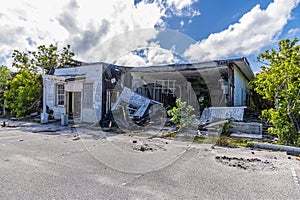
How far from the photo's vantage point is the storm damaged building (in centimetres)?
1027

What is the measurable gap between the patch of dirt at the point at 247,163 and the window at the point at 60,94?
34.4 feet

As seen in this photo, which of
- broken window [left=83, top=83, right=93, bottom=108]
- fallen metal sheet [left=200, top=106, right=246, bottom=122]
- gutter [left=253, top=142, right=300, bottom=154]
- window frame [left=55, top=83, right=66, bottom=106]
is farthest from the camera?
window frame [left=55, top=83, right=66, bottom=106]

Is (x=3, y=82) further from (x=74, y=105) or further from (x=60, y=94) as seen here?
(x=74, y=105)

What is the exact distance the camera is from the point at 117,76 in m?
11.1

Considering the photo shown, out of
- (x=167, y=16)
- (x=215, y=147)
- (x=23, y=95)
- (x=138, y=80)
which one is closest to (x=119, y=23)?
(x=167, y=16)

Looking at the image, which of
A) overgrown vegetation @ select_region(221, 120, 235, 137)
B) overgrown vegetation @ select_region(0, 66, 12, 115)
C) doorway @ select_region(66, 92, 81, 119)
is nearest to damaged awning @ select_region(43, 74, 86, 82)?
doorway @ select_region(66, 92, 81, 119)

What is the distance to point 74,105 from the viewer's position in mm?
11727

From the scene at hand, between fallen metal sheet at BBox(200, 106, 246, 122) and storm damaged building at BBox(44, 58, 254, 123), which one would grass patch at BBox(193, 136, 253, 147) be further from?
storm damaged building at BBox(44, 58, 254, 123)

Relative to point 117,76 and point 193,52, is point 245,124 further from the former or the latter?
point 117,76

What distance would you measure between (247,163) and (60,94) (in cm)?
1139

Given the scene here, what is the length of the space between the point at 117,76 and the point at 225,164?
840 centimetres

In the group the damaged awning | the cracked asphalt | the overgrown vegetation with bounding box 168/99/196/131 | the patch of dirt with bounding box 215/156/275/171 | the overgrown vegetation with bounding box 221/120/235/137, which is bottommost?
the patch of dirt with bounding box 215/156/275/171

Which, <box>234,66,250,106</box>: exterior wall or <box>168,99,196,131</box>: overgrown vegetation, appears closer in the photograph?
<box>168,99,196,131</box>: overgrown vegetation

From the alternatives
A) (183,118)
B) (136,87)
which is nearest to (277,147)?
(183,118)
